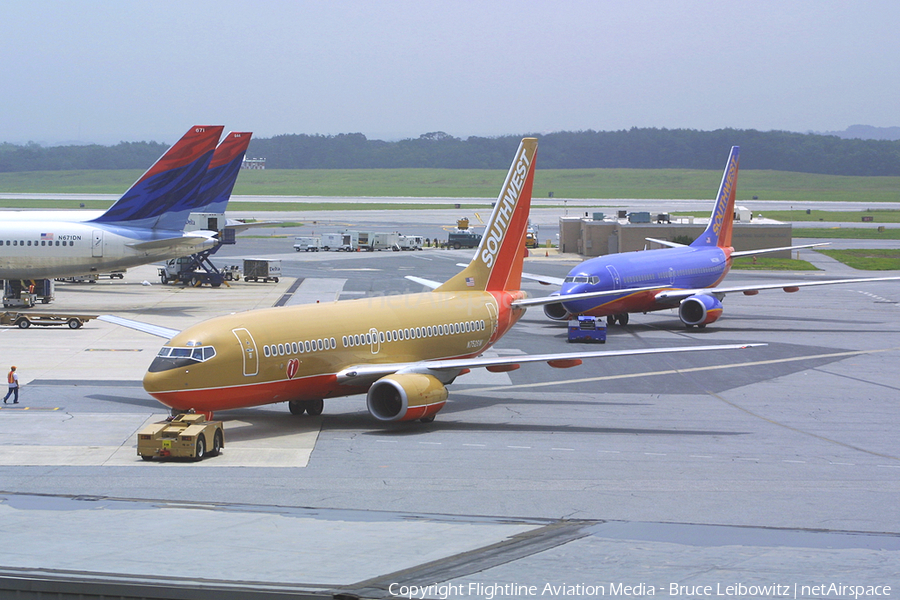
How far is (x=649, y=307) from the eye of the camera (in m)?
60.2

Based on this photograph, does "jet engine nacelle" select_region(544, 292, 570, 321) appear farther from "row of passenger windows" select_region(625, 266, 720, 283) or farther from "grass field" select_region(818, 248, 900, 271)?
"grass field" select_region(818, 248, 900, 271)

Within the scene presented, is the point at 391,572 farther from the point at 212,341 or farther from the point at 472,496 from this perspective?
the point at 212,341

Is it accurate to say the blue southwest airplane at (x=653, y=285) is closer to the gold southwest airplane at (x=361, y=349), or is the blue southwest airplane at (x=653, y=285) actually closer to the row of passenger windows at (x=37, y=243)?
the gold southwest airplane at (x=361, y=349)

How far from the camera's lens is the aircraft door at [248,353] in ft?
102

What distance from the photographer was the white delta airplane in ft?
210

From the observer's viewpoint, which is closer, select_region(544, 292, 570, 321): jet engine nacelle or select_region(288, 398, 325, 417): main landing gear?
select_region(288, 398, 325, 417): main landing gear

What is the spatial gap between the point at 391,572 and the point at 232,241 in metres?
74.5

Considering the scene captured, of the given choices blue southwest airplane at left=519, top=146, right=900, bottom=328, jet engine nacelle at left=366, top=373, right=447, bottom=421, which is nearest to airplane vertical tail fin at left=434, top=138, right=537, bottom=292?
jet engine nacelle at left=366, top=373, right=447, bottom=421

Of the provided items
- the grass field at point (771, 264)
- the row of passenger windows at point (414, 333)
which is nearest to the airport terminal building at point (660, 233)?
the grass field at point (771, 264)

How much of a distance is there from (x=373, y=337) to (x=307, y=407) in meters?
3.68

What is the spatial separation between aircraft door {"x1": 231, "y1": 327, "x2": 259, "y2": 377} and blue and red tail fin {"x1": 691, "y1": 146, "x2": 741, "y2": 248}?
4402cm

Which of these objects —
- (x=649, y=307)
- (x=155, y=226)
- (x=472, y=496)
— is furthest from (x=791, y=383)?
(x=155, y=226)

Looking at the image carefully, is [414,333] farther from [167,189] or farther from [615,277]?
[167,189]

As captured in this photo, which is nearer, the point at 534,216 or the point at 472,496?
the point at 472,496
